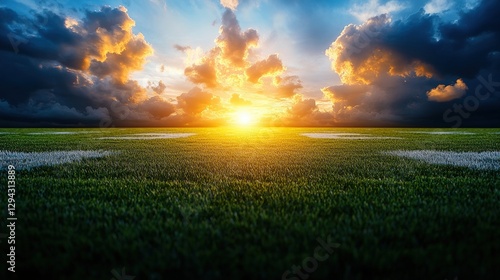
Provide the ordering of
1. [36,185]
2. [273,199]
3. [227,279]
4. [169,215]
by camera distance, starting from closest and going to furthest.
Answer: [227,279]
[169,215]
[273,199]
[36,185]

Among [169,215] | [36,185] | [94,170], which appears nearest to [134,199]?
[169,215]

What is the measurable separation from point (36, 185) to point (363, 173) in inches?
390

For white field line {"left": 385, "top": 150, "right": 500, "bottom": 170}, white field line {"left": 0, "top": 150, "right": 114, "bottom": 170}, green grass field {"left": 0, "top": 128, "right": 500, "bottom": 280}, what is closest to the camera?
green grass field {"left": 0, "top": 128, "right": 500, "bottom": 280}

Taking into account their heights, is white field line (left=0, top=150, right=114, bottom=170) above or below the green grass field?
below

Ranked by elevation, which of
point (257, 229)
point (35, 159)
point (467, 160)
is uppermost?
point (467, 160)

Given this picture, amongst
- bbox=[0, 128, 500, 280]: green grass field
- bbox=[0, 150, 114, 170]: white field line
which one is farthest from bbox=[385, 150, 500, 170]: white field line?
bbox=[0, 150, 114, 170]: white field line

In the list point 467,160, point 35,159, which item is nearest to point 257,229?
point 467,160

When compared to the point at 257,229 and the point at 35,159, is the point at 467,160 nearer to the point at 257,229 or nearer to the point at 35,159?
the point at 257,229

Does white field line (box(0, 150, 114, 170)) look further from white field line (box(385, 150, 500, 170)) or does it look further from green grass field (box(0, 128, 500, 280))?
white field line (box(385, 150, 500, 170))

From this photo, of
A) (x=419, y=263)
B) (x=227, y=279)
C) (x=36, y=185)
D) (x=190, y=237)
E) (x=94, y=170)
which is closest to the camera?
(x=227, y=279)

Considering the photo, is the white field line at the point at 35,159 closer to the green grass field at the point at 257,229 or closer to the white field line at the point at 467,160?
the green grass field at the point at 257,229

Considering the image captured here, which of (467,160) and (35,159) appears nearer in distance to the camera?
(467,160)

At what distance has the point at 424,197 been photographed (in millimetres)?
6234

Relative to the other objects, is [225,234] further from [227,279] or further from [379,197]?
[379,197]
